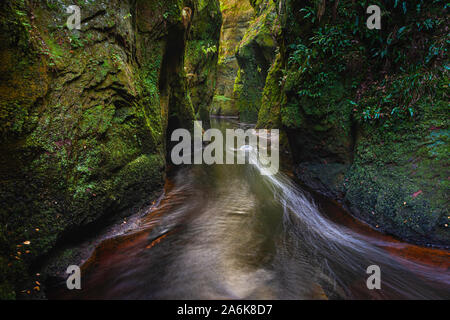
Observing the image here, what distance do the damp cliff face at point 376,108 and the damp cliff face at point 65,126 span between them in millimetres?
4012

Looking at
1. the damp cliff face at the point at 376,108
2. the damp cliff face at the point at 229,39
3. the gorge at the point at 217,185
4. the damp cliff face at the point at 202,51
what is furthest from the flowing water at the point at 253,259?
the damp cliff face at the point at 229,39

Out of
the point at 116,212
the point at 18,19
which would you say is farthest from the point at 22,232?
the point at 18,19

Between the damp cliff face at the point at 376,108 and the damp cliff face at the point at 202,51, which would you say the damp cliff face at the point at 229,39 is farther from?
the damp cliff face at the point at 376,108

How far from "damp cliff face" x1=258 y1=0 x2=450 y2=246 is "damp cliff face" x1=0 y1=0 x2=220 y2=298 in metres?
4.01

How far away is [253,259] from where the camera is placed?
276 cm

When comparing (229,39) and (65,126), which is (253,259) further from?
(229,39)

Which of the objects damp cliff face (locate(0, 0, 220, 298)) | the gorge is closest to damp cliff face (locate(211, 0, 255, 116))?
the gorge

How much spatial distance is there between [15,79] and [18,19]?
659 millimetres

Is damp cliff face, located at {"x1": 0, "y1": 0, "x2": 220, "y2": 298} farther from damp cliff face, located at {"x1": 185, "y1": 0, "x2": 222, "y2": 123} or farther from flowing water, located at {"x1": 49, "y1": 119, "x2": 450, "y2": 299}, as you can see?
damp cliff face, located at {"x1": 185, "y1": 0, "x2": 222, "y2": 123}

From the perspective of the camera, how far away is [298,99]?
5.32 metres

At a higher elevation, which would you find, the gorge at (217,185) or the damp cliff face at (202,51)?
the damp cliff face at (202,51)

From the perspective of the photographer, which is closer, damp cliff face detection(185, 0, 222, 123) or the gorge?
the gorge

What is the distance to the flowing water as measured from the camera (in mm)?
2246

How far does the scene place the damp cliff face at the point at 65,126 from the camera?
2043 millimetres
